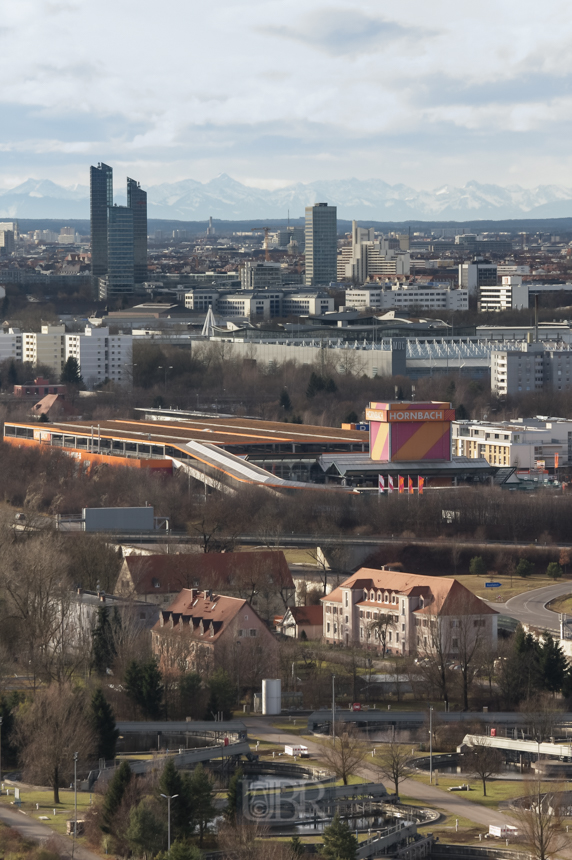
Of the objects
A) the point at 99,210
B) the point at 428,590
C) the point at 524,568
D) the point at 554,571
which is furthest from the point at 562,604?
the point at 99,210

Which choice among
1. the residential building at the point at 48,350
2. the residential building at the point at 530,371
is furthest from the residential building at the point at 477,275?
the residential building at the point at 530,371

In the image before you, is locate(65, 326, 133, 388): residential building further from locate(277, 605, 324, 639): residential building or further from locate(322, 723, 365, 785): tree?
locate(322, 723, 365, 785): tree

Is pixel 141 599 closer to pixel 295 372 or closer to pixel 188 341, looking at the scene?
pixel 295 372

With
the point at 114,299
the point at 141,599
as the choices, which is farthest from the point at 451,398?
the point at 114,299

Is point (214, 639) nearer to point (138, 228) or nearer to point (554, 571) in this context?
point (554, 571)

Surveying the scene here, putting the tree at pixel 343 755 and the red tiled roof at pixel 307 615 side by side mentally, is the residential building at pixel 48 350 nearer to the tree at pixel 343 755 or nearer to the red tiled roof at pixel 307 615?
the red tiled roof at pixel 307 615

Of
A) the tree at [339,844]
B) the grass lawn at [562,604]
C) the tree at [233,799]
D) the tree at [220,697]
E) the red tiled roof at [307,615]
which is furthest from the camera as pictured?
the grass lawn at [562,604]

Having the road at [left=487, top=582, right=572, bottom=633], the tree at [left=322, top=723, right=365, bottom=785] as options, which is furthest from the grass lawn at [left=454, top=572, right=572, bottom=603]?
the tree at [left=322, top=723, right=365, bottom=785]
